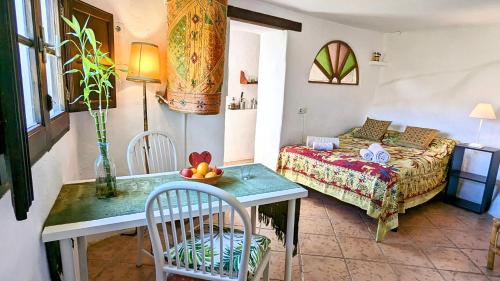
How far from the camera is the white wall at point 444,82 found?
3539 millimetres

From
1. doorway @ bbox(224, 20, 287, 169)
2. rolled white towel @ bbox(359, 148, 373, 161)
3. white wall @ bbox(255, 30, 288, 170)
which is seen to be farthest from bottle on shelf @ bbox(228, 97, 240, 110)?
rolled white towel @ bbox(359, 148, 373, 161)

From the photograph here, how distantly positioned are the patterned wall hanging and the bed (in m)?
1.53

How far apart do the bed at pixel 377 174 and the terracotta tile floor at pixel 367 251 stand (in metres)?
0.22

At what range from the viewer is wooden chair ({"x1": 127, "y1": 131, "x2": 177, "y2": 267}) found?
78.6 inches

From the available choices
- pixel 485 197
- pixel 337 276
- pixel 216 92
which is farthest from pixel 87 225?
pixel 485 197

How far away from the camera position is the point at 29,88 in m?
1.09

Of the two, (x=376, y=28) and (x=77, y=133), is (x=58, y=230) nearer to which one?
(x=77, y=133)

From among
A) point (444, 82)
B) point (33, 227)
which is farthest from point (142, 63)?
point (444, 82)

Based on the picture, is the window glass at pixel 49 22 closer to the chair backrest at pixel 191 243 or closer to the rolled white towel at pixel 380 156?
the chair backrest at pixel 191 243

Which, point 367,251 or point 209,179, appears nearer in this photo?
point 209,179

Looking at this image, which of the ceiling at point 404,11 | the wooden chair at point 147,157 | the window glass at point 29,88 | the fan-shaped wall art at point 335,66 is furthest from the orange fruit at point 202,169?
the fan-shaped wall art at point 335,66

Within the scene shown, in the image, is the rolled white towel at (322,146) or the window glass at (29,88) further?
the rolled white towel at (322,146)

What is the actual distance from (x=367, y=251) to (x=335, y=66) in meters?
2.66

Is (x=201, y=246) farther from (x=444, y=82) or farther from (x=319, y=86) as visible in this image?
(x=444, y=82)
